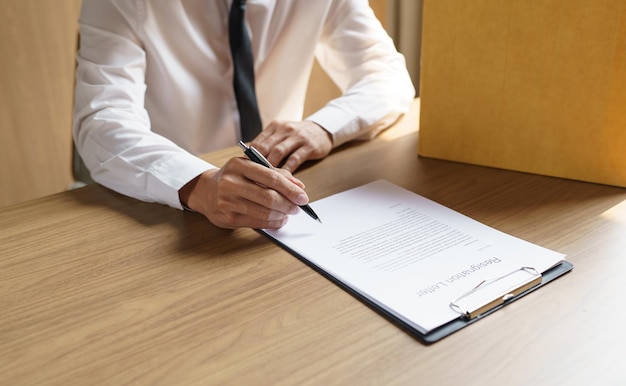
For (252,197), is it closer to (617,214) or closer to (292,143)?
(292,143)

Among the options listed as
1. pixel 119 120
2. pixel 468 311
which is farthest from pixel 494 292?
pixel 119 120

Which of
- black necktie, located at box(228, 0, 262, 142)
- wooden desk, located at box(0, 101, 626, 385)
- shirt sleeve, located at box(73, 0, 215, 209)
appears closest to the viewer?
wooden desk, located at box(0, 101, 626, 385)

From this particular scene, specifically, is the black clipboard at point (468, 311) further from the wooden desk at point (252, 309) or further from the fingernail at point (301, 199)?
the fingernail at point (301, 199)

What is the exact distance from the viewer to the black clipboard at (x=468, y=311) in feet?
1.88

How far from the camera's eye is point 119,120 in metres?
1.00

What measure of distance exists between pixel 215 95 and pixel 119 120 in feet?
1.34

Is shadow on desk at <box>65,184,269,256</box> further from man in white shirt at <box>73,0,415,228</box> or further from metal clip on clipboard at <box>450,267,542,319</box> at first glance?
metal clip on clipboard at <box>450,267,542,319</box>

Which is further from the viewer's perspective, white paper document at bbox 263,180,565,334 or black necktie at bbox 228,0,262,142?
black necktie at bbox 228,0,262,142

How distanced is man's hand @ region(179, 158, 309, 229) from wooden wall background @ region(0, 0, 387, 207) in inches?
54.0

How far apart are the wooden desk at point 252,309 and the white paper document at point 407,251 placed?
1.0 inches

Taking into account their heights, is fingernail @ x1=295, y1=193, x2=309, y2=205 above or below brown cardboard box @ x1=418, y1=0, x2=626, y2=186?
A: below

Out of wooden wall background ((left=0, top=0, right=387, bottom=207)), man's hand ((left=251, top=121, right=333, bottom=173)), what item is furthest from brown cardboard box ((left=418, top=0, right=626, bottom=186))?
wooden wall background ((left=0, top=0, right=387, bottom=207))

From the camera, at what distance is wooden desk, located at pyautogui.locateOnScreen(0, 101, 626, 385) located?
531mm

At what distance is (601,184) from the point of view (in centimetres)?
87
